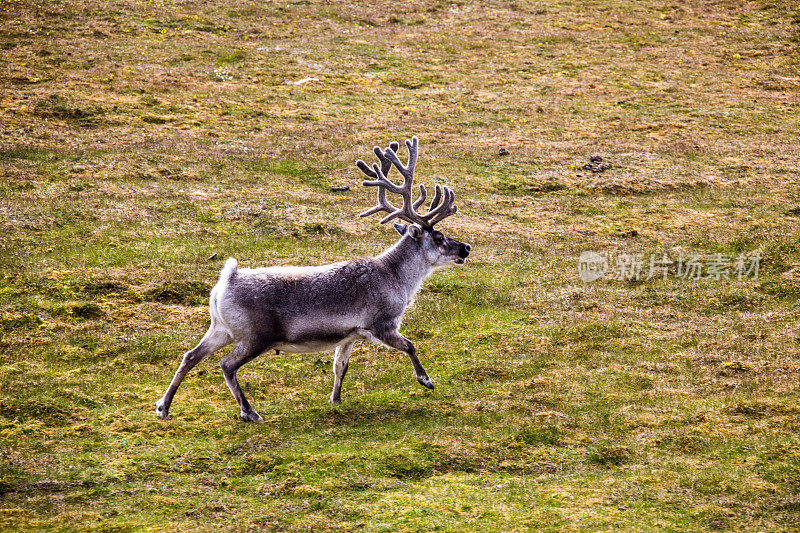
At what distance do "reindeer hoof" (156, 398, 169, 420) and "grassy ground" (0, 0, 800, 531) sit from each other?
38 centimetres

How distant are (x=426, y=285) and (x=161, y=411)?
360 inches

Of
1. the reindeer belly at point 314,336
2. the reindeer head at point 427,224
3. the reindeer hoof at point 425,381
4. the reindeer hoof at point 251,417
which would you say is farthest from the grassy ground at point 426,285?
the reindeer head at point 427,224

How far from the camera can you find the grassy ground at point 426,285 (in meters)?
11.7

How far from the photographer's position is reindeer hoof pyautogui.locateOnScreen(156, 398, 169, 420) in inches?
550

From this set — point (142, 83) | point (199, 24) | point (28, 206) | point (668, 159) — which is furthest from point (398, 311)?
point (199, 24)

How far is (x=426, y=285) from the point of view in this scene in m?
21.5

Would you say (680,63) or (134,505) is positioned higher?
(680,63)

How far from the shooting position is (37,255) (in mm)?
21203

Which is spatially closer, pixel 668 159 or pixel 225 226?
pixel 225 226

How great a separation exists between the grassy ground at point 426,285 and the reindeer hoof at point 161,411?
0.38 meters

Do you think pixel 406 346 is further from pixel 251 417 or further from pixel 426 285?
pixel 426 285

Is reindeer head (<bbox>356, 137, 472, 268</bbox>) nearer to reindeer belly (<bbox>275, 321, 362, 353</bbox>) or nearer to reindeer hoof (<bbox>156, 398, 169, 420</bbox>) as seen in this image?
reindeer belly (<bbox>275, 321, 362, 353</bbox>)

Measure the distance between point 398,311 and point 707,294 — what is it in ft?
31.8

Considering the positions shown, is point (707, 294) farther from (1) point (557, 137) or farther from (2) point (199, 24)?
(2) point (199, 24)
